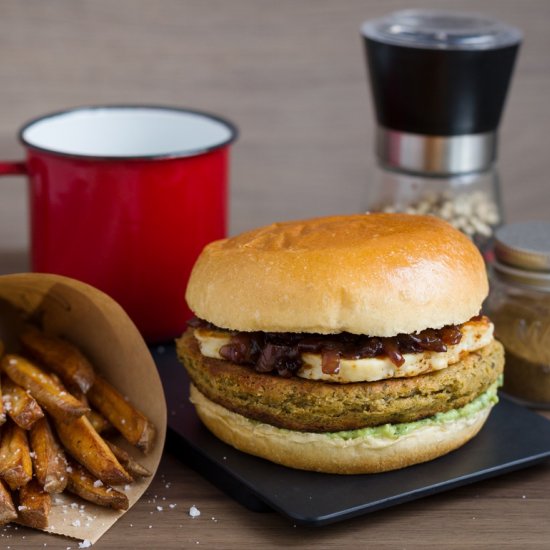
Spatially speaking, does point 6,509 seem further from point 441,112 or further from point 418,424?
point 441,112

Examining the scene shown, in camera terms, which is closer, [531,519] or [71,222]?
[531,519]

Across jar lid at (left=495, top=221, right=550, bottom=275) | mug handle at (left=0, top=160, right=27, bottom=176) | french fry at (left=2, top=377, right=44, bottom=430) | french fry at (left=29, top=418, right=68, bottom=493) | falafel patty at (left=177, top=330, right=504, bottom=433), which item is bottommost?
french fry at (left=29, top=418, right=68, bottom=493)

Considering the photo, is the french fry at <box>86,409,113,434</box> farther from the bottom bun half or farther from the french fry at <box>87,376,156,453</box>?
the bottom bun half

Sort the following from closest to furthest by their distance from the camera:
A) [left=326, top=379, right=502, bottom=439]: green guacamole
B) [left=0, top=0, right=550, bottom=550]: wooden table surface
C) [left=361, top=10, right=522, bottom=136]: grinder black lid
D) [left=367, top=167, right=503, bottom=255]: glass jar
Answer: [left=326, top=379, right=502, bottom=439]: green guacamole → [left=361, top=10, right=522, bottom=136]: grinder black lid → [left=367, top=167, right=503, bottom=255]: glass jar → [left=0, top=0, right=550, bottom=550]: wooden table surface

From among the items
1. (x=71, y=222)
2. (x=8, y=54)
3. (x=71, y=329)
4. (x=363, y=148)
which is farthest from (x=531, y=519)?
(x=8, y=54)

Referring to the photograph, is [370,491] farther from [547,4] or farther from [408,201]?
[547,4]

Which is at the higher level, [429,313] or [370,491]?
[429,313]

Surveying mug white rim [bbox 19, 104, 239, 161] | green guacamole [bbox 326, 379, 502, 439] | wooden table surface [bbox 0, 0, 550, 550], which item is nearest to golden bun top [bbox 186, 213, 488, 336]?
green guacamole [bbox 326, 379, 502, 439]

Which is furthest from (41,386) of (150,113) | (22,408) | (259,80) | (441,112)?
(259,80)

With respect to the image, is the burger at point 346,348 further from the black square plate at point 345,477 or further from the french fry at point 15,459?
the french fry at point 15,459
